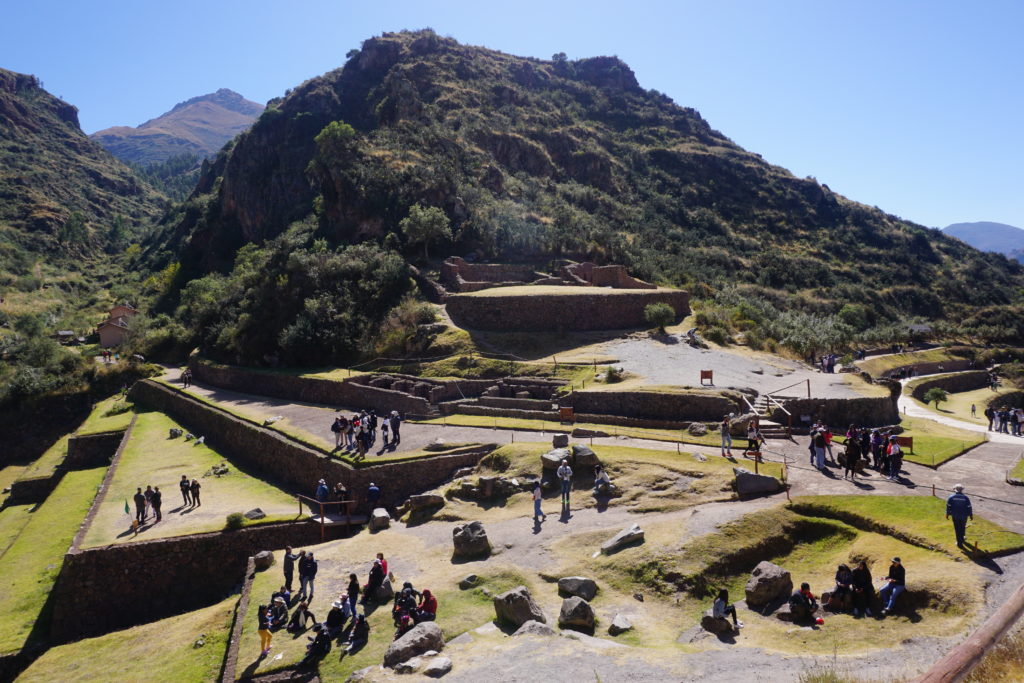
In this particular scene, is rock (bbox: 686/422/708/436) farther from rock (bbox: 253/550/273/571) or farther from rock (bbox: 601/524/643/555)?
rock (bbox: 253/550/273/571)

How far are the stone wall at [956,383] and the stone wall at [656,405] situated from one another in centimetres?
2485

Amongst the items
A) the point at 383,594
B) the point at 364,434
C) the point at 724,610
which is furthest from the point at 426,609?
the point at 364,434

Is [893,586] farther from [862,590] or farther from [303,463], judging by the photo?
[303,463]

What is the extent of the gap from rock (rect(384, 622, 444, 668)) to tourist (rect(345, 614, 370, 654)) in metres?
1.20

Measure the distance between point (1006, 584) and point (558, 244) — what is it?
38.7 meters

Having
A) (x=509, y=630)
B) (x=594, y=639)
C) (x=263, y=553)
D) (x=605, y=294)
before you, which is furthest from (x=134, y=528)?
(x=605, y=294)

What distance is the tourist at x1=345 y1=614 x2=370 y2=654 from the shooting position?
36.9ft

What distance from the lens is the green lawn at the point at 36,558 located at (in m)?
17.0

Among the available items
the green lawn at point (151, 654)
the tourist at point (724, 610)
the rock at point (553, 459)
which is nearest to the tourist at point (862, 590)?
the tourist at point (724, 610)

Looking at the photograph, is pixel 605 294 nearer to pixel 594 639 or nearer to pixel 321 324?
pixel 321 324

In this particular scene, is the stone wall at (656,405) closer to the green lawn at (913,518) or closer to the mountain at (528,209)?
the green lawn at (913,518)

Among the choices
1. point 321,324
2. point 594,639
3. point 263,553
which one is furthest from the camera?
point 321,324

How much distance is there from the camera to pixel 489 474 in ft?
60.3

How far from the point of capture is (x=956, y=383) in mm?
43094
